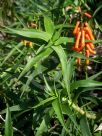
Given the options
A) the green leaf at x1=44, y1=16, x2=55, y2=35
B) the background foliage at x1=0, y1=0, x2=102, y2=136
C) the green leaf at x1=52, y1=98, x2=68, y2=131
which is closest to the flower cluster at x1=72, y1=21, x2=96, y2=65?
the background foliage at x1=0, y1=0, x2=102, y2=136

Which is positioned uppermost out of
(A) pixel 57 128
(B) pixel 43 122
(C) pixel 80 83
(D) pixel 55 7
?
(D) pixel 55 7

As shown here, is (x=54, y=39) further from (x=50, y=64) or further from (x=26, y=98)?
(x=26, y=98)

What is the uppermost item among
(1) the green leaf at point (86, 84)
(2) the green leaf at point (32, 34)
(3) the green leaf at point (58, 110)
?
(2) the green leaf at point (32, 34)

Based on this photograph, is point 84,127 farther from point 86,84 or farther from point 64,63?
point 64,63

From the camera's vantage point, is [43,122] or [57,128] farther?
[57,128]

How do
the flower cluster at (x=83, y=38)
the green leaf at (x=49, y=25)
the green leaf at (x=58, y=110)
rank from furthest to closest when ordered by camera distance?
the flower cluster at (x=83, y=38)
the green leaf at (x=49, y=25)
the green leaf at (x=58, y=110)

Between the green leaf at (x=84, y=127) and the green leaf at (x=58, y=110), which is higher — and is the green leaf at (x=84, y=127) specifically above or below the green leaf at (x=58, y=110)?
below

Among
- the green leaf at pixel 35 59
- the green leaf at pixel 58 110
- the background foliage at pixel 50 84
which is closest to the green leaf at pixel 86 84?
the background foliage at pixel 50 84

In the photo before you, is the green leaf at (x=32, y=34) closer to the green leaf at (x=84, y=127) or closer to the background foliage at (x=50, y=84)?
the background foliage at (x=50, y=84)

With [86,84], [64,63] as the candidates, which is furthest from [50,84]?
[64,63]

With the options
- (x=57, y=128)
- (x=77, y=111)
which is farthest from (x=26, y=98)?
(x=77, y=111)
